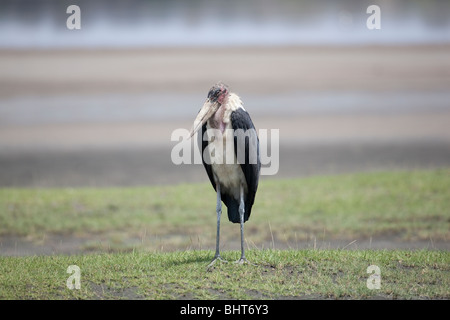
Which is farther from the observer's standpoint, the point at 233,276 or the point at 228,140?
the point at 228,140

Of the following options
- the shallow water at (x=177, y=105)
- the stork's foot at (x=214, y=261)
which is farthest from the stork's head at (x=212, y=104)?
the shallow water at (x=177, y=105)

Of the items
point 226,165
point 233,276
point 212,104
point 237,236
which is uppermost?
point 212,104

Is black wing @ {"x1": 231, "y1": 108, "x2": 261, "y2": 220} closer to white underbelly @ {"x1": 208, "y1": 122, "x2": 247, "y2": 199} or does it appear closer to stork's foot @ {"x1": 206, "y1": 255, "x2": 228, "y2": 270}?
white underbelly @ {"x1": 208, "y1": 122, "x2": 247, "y2": 199}

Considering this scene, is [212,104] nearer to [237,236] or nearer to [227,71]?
[237,236]

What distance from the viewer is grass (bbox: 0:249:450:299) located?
7.37m

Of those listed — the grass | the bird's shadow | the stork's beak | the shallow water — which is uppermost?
the shallow water

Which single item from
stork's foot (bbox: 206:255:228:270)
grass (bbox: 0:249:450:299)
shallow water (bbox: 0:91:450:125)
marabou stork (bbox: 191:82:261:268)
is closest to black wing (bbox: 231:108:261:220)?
marabou stork (bbox: 191:82:261:268)

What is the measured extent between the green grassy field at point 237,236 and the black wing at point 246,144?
0.95 meters

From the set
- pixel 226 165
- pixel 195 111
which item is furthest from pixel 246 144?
pixel 195 111

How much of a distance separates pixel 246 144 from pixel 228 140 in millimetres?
194

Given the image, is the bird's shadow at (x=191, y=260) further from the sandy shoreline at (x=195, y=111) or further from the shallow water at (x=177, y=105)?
the shallow water at (x=177, y=105)

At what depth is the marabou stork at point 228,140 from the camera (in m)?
7.96

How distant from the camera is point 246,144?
800cm

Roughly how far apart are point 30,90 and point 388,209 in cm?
1618
